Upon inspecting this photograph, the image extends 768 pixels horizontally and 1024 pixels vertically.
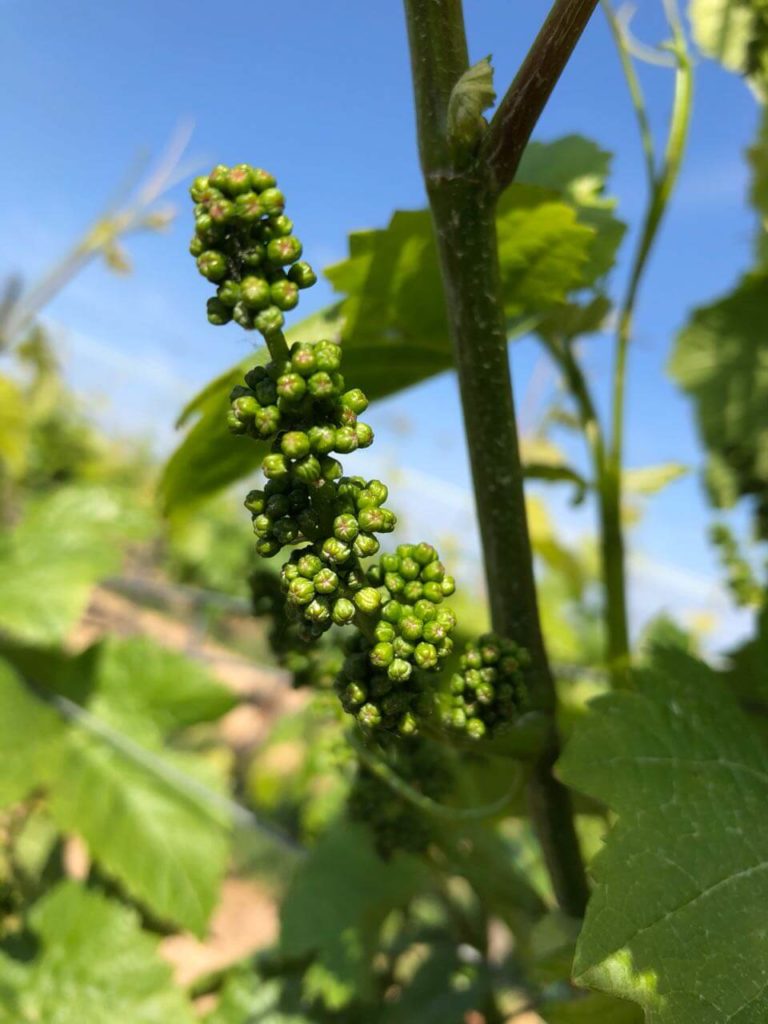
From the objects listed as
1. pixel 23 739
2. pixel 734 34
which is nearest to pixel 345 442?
pixel 734 34

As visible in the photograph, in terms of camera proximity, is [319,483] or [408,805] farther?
[408,805]

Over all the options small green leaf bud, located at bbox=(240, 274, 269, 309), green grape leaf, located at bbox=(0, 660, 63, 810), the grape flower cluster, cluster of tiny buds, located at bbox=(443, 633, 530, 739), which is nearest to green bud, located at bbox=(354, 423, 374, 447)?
the grape flower cluster

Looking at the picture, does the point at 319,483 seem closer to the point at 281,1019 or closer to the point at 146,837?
the point at 281,1019

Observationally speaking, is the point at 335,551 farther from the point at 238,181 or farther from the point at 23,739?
the point at 23,739

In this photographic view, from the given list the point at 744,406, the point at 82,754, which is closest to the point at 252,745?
the point at 82,754

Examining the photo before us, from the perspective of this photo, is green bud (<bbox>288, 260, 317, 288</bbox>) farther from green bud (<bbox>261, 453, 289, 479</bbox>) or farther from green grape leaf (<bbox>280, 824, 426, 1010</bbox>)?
green grape leaf (<bbox>280, 824, 426, 1010</bbox>)
